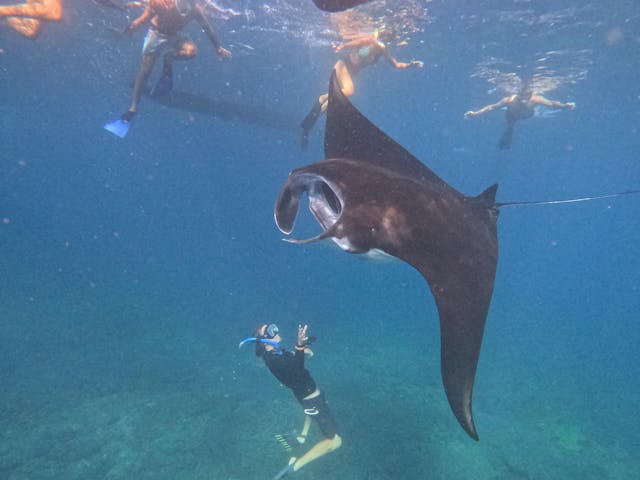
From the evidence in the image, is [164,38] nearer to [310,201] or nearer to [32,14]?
[32,14]

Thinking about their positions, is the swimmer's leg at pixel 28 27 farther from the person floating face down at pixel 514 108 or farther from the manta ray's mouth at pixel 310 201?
the person floating face down at pixel 514 108

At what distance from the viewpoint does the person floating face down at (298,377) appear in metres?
6.29

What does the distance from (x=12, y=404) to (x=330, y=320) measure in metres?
13.3

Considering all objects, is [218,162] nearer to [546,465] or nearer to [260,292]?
[260,292]

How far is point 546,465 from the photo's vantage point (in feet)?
27.8

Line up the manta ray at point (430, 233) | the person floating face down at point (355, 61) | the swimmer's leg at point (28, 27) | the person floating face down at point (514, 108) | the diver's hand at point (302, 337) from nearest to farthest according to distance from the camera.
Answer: the manta ray at point (430, 233) < the diver's hand at point (302, 337) < the swimmer's leg at point (28, 27) < the person floating face down at point (355, 61) < the person floating face down at point (514, 108)

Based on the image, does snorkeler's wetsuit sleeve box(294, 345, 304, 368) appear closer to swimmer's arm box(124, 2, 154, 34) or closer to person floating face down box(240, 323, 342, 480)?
person floating face down box(240, 323, 342, 480)

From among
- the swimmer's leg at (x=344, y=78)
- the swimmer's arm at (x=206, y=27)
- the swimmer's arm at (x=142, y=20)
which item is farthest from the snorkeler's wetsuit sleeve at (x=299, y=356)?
the swimmer's leg at (x=344, y=78)

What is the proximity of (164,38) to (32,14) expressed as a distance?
3287 mm

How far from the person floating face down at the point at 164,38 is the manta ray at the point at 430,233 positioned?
26.3ft

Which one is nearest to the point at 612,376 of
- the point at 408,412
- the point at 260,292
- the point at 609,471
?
the point at 609,471

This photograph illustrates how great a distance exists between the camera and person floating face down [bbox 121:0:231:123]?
9.01 metres

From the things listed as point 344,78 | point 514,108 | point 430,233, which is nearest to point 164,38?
point 344,78

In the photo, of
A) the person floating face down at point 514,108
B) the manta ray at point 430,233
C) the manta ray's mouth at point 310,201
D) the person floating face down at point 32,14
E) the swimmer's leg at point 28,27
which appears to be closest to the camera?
the manta ray at point 430,233
